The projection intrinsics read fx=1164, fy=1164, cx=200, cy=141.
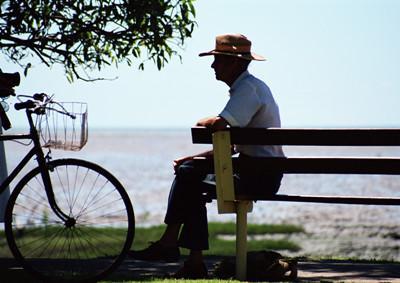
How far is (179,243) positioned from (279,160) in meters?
0.91

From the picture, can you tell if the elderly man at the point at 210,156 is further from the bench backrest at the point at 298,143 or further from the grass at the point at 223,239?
the grass at the point at 223,239

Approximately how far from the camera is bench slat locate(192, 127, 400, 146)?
759 centimetres

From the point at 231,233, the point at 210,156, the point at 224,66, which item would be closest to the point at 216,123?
the point at 210,156

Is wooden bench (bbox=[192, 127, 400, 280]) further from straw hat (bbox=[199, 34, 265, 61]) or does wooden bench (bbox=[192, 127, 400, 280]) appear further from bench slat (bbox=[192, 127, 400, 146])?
straw hat (bbox=[199, 34, 265, 61])

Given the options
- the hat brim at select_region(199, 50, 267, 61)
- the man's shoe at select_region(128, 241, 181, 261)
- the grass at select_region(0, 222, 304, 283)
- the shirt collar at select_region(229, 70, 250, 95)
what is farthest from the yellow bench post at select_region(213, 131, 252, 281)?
the grass at select_region(0, 222, 304, 283)

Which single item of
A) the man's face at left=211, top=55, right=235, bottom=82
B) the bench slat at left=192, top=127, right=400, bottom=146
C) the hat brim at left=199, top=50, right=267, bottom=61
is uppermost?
the hat brim at left=199, top=50, right=267, bottom=61

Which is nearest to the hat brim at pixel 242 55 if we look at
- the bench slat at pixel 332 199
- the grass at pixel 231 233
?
the bench slat at pixel 332 199

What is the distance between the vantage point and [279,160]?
7.77m

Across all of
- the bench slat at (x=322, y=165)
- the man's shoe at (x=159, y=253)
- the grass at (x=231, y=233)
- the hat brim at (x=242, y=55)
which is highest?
the hat brim at (x=242, y=55)

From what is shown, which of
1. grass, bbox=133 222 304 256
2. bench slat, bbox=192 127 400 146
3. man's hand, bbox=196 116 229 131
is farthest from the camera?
grass, bbox=133 222 304 256

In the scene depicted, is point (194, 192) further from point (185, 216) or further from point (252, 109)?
point (252, 109)

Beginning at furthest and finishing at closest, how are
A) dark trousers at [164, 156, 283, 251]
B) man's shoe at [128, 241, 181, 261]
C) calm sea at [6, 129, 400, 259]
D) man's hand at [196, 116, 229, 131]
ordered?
calm sea at [6, 129, 400, 259], man's shoe at [128, 241, 181, 261], dark trousers at [164, 156, 283, 251], man's hand at [196, 116, 229, 131]

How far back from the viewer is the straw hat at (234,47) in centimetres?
803

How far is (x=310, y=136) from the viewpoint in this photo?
7699mm
